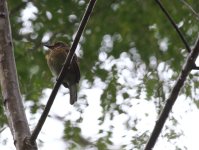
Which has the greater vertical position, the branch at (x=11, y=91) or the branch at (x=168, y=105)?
the branch at (x=11, y=91)

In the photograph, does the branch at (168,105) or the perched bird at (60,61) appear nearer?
the branch at (168,105)

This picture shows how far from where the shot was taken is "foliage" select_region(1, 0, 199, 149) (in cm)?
421

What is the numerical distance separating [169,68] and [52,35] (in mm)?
932

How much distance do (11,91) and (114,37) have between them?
7.34 ft

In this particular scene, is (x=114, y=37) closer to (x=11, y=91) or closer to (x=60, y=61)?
(x=60, y=61)

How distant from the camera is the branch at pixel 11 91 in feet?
7.10

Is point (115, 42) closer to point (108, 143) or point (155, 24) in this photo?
point (155, 24)

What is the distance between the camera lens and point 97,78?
426cm

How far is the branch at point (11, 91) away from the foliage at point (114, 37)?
173 centimetres

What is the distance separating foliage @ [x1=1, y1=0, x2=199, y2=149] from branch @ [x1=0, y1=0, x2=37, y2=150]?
5.68 feet

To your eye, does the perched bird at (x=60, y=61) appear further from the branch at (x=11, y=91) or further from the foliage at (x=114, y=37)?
the branch at (x=11, y=91)

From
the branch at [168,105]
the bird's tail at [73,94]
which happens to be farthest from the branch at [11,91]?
the bird's tail at [73,94]

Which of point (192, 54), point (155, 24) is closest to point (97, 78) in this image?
point (155, 24)

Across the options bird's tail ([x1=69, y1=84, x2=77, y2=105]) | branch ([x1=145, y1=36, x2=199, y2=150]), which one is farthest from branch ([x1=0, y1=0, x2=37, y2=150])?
bird's tail ([x1=69, y1=84, x2=77, y2=105])
